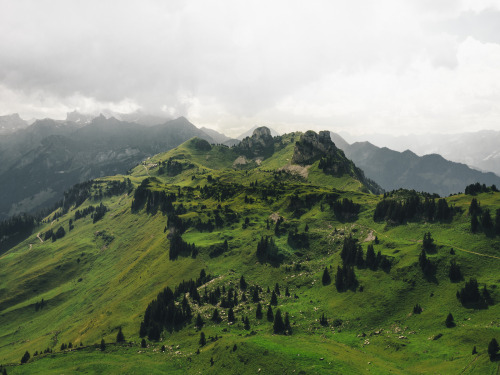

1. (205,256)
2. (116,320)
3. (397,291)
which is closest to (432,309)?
(397,291)

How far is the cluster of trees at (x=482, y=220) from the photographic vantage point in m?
116

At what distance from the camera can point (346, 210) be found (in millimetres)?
179500

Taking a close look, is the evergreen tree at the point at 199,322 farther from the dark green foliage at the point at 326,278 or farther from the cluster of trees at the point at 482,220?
the cluster of trees at the point at 482,220

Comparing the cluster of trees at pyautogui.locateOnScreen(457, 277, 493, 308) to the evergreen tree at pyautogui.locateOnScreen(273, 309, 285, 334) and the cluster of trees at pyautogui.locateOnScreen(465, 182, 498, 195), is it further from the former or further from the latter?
the cluster of trees at pyautogui.locateOnScreen(465, 182, 498, 195)

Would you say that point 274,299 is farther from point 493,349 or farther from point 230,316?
point 493,349

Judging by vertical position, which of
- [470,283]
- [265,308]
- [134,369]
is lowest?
[134,369]

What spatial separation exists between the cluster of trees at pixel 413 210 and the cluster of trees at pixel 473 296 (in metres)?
50.0

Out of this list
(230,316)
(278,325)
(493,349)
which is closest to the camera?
(493,349)

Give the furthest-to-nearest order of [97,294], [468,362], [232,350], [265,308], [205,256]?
1. [97,294]
2. [205,256]
3. [265,308]
4. [232,350]
5. [468,362]

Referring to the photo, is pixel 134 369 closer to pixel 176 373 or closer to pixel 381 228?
pixel 176 373

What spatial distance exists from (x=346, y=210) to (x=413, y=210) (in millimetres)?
36832

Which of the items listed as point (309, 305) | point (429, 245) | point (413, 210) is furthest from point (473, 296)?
point (413, 210)

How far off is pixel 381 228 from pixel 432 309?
62.5 metres

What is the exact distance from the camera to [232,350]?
89625 millimetres
